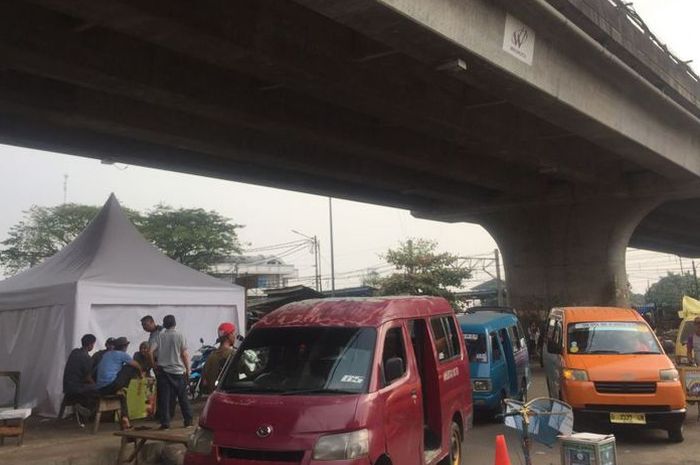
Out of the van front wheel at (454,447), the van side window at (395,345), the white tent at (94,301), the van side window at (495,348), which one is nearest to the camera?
the van side window at (395,345)

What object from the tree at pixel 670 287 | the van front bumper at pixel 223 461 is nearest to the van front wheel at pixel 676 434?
the van front bumper at pixel 223 461

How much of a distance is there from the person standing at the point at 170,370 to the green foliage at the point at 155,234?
41.9 metres

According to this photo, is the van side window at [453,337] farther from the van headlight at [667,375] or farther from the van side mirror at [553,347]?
the van headlight at [667,375]

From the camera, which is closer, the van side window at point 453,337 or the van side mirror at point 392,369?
the van side mirror at point 392,369

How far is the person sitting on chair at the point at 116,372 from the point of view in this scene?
32.0 feet

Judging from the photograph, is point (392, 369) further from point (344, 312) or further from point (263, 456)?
point (263, 456)

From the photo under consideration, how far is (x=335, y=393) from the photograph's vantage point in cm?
512

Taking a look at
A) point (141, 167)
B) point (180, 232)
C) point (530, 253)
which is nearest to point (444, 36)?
point (141, 167)

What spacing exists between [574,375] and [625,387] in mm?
686

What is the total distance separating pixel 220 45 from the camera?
879 cm

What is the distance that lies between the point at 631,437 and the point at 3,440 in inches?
358

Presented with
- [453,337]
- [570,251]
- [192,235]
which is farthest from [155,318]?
[192,235]

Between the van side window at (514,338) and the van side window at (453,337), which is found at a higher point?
the van side window at (453,337)

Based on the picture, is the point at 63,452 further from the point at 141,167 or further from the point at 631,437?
the point at 141,167
